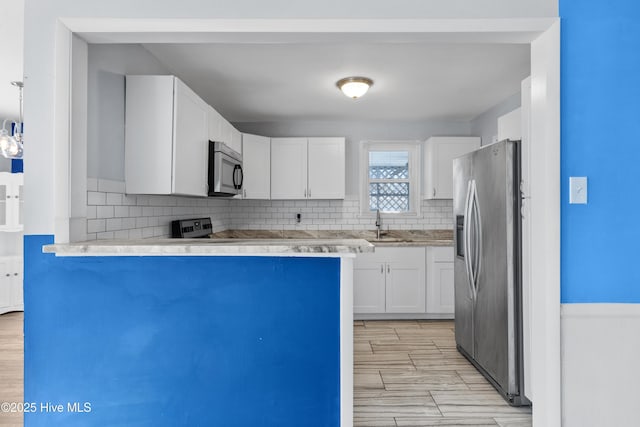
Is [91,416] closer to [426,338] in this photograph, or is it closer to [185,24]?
[185,24]

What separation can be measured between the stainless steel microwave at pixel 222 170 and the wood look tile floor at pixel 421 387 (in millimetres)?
1742

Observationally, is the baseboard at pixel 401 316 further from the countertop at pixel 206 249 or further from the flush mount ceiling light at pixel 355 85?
the countertop at pixel 206 249

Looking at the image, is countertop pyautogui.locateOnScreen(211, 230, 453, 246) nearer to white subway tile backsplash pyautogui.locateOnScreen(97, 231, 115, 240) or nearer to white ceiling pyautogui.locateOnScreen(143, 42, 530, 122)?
white ceiling pyautogui.locateOnScreen(143, 42, 530, 122)

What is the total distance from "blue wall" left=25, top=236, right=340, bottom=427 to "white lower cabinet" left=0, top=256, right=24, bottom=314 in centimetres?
356

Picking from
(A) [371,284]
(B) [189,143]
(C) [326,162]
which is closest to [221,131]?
(B) [189,143]

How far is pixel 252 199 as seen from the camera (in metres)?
4.73

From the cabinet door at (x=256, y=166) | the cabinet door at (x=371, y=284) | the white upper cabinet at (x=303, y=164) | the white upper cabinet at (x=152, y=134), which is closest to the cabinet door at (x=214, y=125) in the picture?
the white upper cabinet at (x=152, y=134)

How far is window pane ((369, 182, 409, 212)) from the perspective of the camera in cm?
484

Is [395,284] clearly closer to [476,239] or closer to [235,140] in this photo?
[476,239]

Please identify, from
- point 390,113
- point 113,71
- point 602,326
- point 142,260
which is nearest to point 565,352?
point 602,326

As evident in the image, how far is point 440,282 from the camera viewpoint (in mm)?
4172

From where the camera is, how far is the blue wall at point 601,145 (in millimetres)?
1665

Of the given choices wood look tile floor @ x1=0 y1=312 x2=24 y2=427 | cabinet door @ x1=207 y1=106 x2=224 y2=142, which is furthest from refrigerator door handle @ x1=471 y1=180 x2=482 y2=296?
wood look tile floor @ x1=0 y1=312 x2=24 y2=427

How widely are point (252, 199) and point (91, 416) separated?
3238 millimetres
